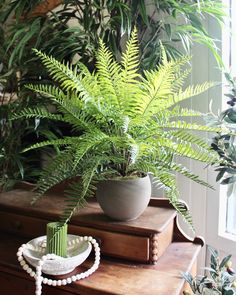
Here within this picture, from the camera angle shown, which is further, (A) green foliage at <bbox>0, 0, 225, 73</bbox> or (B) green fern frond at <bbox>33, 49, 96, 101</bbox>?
(A) green foliage at <bbox>0, 0, 225, 73</bbox>

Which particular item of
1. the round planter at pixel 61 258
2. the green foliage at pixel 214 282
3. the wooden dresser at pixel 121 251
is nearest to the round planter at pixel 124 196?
the wooden dresser at pixel 121 251

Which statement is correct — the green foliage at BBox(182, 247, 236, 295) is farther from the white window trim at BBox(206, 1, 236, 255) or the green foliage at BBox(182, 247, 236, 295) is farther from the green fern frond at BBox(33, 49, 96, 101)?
the green fern frond at BBox(33, 49, 96, 101)

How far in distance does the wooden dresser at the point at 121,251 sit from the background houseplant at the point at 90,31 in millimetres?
353

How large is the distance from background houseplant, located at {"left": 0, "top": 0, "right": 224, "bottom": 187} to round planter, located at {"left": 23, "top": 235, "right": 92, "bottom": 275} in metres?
0.50

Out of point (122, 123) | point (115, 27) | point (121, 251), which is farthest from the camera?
point (115, 27)

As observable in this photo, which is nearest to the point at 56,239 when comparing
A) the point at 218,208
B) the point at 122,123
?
the point at 122,123

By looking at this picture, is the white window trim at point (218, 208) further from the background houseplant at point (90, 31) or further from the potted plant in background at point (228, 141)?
the potted plant in background at point (228, 141)

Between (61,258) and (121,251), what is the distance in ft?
0.66

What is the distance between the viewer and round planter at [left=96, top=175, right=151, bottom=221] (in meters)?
1.12

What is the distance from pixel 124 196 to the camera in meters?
1.12

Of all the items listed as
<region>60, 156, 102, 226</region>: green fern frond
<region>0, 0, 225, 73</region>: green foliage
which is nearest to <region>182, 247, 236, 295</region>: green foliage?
<region>60, 156, 102, 226</region>: green fern frond

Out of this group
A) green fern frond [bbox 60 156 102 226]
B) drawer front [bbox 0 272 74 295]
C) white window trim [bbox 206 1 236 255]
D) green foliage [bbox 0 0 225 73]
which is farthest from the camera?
white window trim [bbox 206 1 236 255]

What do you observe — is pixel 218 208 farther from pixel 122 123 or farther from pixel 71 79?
pixel 71 79

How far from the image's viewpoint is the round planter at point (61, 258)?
42.3 inches
